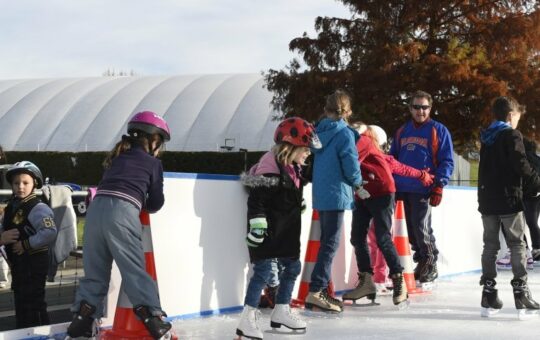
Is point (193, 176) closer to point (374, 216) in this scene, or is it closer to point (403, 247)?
point (374, 216)

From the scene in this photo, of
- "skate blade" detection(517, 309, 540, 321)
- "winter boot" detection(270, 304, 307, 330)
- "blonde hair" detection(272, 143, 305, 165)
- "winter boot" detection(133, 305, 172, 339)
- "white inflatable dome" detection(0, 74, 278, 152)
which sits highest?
"white inflatable dome" detection(0, 74, 278, 152)

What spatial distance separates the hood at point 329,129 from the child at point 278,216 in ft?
2.01

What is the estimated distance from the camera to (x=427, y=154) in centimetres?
705

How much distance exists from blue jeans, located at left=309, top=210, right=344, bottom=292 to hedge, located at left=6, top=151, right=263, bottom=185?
3259 cm

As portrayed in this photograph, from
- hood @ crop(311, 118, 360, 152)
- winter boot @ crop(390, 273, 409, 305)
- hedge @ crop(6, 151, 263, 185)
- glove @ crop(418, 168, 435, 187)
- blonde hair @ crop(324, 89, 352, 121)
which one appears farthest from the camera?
hedge @ crop(6, 151, 263, 185)

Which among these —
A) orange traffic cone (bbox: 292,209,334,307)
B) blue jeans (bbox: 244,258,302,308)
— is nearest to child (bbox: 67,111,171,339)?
blue jeans (bbox: 244,258,302,308)

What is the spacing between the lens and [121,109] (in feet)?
151

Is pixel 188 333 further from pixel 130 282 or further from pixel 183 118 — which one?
pixel 183 118

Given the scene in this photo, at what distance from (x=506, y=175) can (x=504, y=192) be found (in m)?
0.12

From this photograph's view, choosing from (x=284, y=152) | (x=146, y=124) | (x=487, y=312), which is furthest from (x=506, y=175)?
(x=146, y=124)

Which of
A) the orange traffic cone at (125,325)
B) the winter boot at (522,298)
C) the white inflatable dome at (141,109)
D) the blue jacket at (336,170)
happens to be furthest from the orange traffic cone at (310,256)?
the white inflatable dome at (141,109)

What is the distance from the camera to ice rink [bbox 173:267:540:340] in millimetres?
4992

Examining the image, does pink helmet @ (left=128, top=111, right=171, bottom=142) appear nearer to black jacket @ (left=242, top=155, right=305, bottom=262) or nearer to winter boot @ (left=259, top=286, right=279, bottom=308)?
black jacket @ (left=242, top=155, right=305, bottom=262)

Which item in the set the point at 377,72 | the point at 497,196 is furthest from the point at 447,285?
the point at 377,72
